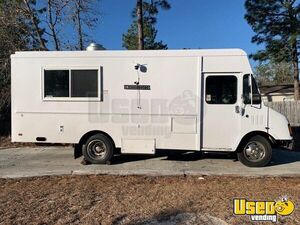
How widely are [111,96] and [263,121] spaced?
4.00 m

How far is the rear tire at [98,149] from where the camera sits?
9.78 meters

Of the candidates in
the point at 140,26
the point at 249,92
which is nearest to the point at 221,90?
the point at 249,92

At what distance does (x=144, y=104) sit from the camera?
9.56 meters

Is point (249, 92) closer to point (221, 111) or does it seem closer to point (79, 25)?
point (221, 111)

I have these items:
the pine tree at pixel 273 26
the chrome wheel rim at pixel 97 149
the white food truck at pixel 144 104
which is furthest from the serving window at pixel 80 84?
the pine tree at pixel 273 26

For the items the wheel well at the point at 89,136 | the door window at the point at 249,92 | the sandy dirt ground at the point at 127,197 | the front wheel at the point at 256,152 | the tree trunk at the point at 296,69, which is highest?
the tree trunk at the point at 296,69

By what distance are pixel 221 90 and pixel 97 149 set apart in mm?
3680

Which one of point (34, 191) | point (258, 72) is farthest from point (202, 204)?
point (258, 72)

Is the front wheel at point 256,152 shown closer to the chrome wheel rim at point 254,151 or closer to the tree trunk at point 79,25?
the chrome wheel rim at point 254,151

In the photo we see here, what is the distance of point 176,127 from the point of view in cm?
949

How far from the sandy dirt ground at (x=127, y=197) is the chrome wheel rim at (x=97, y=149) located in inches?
55.6

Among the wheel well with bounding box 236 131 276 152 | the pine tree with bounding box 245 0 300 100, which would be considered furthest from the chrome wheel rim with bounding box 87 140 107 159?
the pine tree with bounding box 245 0 300 100

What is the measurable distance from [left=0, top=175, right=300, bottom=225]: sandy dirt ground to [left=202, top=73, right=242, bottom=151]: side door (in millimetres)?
1315

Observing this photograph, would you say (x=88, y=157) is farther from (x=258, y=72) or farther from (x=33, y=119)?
(x=258, y=72)
